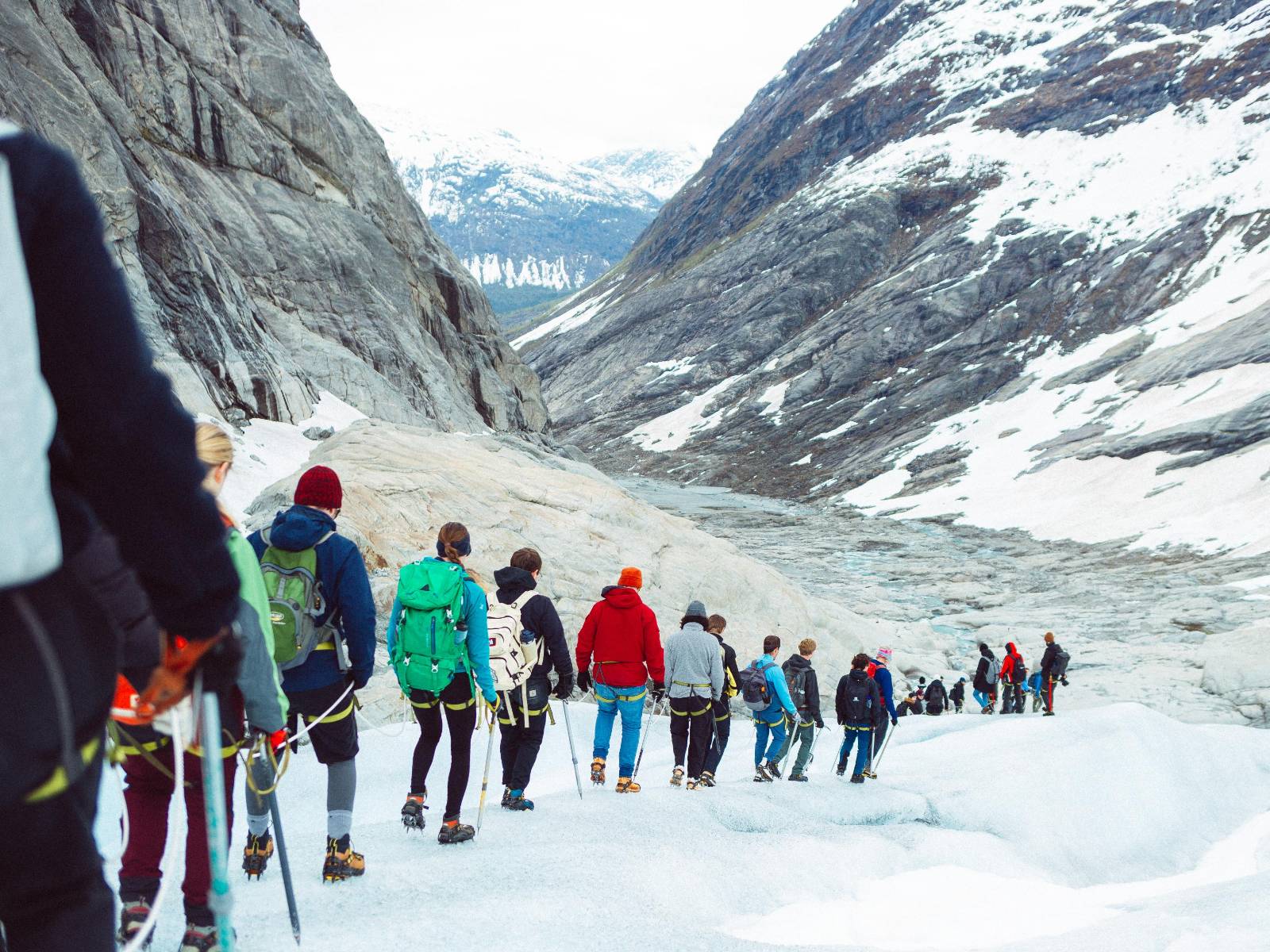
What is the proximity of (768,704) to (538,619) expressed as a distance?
14.0 feet

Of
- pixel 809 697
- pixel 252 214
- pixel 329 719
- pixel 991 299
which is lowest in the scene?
pixel 809 697

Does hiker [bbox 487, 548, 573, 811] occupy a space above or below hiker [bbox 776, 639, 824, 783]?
above

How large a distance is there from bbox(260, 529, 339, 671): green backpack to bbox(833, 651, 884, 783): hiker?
7.99m

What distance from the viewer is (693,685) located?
880 cm

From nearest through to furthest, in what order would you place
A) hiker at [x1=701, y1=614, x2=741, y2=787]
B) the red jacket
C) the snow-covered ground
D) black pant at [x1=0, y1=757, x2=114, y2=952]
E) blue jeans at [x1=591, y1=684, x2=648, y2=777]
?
black pant at [x1=0, y1=757, x2=114, y2=952] → the snow-covered ground → the red jacket → blue jeans at [x1=591, y1=684, x2=648, y2=777] → hiker at [x1=701, y1=614, x2=741, y2=787]

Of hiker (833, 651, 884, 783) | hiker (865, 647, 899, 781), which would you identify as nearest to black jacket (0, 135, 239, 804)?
hiker (833, 651, 884, 783)

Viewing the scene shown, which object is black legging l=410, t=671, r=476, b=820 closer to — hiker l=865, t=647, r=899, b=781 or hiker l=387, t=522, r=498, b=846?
hiker l=387, t=522, r=498, b=846

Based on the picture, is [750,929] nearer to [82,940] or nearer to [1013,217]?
[82,940]

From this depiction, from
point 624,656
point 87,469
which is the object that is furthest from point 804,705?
point 87,469

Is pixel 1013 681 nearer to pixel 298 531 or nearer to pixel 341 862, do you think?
pixel 341 862

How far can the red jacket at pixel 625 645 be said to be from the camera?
8.03 metres

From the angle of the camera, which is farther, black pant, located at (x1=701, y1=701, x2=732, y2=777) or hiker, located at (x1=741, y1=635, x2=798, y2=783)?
hiker, located at (x1=741, y1=635, x2=798, y2=783)

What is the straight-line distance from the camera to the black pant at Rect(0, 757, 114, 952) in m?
1.62

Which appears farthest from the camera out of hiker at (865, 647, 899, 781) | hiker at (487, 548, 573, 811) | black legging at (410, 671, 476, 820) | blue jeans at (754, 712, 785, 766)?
hiker at (865, 647, 899, 781)
